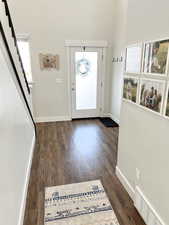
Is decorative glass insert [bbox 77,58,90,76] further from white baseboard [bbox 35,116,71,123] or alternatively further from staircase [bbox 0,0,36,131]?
staircase [bbox 0,0,36,131]

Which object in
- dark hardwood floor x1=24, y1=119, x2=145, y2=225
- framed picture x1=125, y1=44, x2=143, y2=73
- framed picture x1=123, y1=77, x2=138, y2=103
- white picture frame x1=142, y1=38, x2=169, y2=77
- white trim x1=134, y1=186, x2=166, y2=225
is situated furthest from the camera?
dark hardwood floor x1=24, y1=119, x2=145, y2=225

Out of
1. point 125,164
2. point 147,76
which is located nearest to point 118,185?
point 125,164

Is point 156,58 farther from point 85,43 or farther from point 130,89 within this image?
point 85,43

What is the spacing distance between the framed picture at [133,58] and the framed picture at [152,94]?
0.21 meters

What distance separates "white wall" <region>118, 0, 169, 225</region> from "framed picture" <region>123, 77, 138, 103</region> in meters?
0.10

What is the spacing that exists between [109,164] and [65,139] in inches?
51.5

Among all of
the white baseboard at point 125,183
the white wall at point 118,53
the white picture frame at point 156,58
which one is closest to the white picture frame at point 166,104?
the white picture frame at point 156,58

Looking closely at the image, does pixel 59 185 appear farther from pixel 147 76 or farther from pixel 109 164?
pixel 147 76

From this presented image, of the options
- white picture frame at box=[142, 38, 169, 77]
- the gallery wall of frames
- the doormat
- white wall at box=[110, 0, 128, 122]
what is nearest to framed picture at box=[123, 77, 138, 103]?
the gallery wall of frames

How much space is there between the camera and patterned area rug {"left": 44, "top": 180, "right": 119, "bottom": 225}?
1.82m

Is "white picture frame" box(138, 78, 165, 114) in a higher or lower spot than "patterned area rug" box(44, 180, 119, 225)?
higher

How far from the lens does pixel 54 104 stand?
4914mm

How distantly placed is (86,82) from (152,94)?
3.54 meters

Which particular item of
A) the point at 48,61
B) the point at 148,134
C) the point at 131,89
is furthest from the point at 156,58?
the point at 48,61
